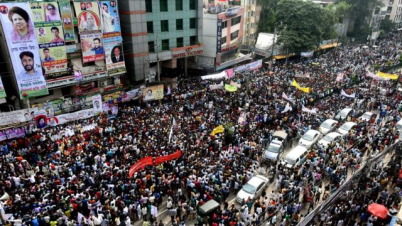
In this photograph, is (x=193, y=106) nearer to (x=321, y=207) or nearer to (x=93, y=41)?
(x=93, y=41)

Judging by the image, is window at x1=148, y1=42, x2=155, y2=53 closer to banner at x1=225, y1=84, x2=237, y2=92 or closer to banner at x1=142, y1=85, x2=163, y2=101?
banner at x1=142, y1=85, x2=163, y2=101

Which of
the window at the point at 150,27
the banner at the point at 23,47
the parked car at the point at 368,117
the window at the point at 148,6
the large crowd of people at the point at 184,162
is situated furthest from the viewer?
the window at the point at 150,27

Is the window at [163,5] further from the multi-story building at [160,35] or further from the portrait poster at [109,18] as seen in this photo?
the portrait poster at [109,18]

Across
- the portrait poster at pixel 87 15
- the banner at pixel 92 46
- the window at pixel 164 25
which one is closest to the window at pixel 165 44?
the window at pixel 164 25

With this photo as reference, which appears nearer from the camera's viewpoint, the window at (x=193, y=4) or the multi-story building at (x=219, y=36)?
the window at (x=193, y=4)

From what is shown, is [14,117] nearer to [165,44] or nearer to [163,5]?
[165,44]
